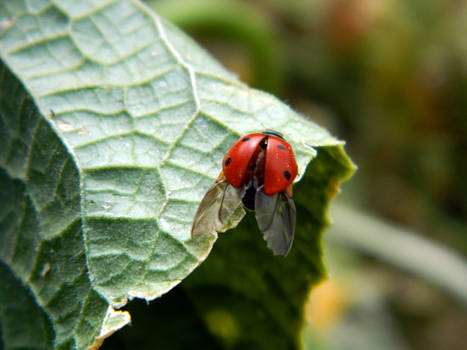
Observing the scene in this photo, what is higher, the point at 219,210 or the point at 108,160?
the point at 219,210

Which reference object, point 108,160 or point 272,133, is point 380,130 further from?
point 108,160

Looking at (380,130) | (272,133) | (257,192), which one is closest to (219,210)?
(257,192)

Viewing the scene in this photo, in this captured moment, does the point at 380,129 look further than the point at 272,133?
Yes

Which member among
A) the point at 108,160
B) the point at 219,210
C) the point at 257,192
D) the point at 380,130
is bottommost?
the point at 108,160

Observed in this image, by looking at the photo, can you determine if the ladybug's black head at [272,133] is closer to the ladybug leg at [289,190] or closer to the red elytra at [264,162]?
the red elytra at [264,162]

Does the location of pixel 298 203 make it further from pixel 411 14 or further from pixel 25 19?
pixel 411 14

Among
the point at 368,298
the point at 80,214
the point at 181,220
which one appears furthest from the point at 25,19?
the point at 368,298

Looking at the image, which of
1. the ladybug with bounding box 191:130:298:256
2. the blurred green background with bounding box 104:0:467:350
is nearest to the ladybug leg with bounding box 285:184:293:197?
the ladybug with bounding box 191:130:298:256
